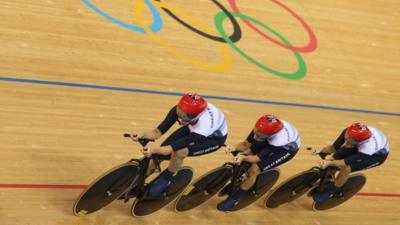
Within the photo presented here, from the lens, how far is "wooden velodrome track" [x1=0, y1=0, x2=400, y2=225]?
16.9 ft

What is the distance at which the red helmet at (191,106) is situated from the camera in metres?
4.46

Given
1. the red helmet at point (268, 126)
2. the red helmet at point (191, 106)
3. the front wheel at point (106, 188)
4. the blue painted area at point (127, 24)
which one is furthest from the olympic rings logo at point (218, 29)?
the front wheel at point (106, 188)

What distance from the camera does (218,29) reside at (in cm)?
780

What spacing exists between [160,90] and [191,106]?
209 cm

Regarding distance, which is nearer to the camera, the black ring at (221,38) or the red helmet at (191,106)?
the red helmet at (191,106)

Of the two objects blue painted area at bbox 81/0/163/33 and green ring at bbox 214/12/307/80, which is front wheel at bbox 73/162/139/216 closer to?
blue painted area at bbox 81/0/163/33

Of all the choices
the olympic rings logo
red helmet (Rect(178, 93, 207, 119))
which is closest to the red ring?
the olympic rings logo

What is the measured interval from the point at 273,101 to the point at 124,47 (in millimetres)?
1850

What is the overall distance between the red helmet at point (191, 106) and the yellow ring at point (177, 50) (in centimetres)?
258

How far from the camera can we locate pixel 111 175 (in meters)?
4.57

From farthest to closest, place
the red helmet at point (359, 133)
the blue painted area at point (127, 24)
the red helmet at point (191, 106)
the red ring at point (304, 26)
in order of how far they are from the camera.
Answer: the red ring at point (304, 26), the blue painted area at point (127, 24), the red helmet at point (359, 133), the red helmet at point (191, 106)

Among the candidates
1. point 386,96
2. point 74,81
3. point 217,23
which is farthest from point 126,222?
point 386,96

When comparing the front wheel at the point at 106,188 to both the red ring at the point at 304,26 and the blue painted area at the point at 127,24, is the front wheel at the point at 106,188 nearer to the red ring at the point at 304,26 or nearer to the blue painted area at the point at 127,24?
the blue painted area at the point at 127,24

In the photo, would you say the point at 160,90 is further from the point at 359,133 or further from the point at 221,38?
the point at 359,133
